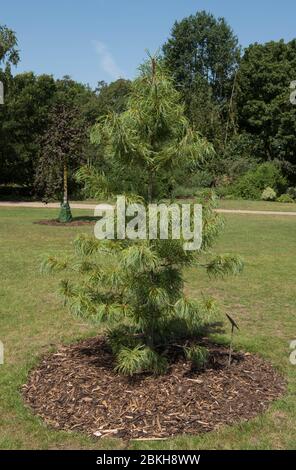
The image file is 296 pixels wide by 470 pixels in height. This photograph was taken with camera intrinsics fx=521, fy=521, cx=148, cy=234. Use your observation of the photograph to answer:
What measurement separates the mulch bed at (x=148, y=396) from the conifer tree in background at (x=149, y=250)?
0.77 feet

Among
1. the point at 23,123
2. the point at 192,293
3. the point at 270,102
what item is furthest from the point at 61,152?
the point at 270,102

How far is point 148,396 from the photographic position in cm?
477

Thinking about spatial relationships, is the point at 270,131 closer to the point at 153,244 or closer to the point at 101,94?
the point at 101,94

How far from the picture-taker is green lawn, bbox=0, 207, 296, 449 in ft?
13.9

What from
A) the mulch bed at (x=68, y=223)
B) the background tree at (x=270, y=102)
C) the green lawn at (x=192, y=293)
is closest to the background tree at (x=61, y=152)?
the mulch bed at (x=68, y=223)

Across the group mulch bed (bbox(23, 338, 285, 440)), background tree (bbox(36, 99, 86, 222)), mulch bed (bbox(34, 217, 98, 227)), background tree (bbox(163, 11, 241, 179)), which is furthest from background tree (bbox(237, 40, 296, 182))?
mulch bed (bbox(23, 338, 285, 440))

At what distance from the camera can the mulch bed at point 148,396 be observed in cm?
441

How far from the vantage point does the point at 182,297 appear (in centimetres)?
484

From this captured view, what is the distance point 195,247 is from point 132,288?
70cm

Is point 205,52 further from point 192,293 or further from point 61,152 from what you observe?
point 192,293

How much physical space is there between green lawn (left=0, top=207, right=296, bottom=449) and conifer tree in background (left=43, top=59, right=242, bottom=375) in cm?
76

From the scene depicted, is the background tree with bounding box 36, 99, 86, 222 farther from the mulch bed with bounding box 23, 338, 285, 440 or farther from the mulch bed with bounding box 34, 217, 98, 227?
the mulch bed with bounding box 23, 338, 285, 440

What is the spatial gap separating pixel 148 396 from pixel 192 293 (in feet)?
14.7

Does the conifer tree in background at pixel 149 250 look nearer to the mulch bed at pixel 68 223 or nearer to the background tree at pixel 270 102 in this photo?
the mulch bed at pixel 68 223
